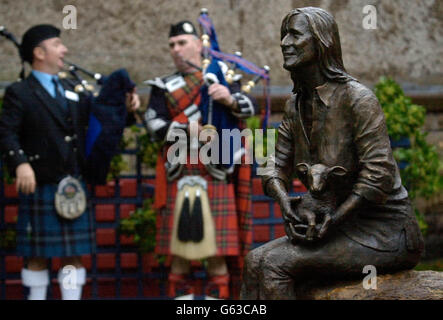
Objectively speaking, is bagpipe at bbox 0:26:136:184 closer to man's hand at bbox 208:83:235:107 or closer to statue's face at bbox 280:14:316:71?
man's hand at bbox 208:83:235:107

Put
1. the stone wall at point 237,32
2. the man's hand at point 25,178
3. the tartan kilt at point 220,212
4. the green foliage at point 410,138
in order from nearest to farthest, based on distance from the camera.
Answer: the man's hand at point 25,178
the tartan kilt at point 220,212
the green foliage at point 410,138
the stone wall at point 237,32

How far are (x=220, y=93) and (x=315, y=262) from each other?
2398 millimetres

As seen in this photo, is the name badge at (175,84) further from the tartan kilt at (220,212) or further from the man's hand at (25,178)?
the man's hand at (25,178)

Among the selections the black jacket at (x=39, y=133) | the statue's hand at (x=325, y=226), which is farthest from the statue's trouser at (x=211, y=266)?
the statue's hand at (x=325, y=226)

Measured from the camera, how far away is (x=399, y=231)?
343cm

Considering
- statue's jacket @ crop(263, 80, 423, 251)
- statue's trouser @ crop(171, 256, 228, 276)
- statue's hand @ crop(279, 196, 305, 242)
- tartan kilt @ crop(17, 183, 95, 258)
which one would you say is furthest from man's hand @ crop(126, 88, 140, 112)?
statue's hand @ crop(279, 196, 305, 242)

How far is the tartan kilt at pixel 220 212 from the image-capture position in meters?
5.67

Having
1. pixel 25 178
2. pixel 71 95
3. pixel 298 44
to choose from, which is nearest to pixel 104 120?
pixel 71 95

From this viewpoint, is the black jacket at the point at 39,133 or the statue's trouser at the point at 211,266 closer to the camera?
the black jacket at the point at 39,133

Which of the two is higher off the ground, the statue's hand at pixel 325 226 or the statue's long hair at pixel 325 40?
A: the statue's long hair at pixel 325 40

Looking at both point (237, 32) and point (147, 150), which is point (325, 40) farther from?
point (237, 32)

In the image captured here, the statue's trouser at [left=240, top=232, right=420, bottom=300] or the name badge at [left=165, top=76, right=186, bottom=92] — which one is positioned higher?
the name badge at [left=165, top=76, right=186, bottom=92]

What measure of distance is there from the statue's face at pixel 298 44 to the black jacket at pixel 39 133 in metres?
2.59

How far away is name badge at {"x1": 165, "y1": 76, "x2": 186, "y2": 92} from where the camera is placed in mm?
5910
